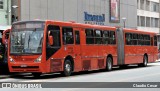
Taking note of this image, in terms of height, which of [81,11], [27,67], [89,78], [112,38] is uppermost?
[81,11]

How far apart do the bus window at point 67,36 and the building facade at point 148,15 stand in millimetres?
61451

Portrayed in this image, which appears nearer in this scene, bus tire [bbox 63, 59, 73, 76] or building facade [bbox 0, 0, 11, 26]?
bus tire [bbox 63, 59, 73, 76]

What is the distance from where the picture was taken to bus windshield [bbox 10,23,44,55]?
21.3 m

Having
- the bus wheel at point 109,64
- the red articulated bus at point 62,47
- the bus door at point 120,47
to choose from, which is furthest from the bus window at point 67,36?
the bus door at point 120,47

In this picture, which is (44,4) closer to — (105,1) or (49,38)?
(105,1)

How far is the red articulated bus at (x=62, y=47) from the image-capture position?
21281 millimetres

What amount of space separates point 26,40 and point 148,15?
70224 mm

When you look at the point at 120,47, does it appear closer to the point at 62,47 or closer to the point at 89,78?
the point at 62,47

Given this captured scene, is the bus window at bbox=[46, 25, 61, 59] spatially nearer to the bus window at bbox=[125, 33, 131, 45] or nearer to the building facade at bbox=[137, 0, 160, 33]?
the bus window at bbox=[125, 33, 131, 45]

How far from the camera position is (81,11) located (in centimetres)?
6150

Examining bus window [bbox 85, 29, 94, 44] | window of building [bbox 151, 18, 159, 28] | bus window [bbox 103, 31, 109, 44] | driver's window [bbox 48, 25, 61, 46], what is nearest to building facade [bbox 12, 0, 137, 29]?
window of building [bbox 151, 18, 159, 28]

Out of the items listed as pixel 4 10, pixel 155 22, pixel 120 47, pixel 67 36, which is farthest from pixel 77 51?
pixel 155 22

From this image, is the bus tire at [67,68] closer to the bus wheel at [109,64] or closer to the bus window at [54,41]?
the bus window at [54,41]

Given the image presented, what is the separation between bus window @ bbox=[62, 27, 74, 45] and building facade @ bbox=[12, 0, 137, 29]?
26651 mm
